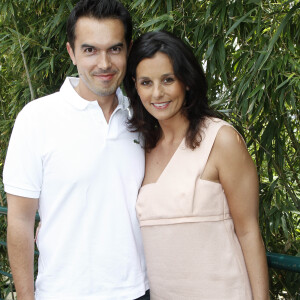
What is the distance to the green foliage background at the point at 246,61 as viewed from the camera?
227 centimetres

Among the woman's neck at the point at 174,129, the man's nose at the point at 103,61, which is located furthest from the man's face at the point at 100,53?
the woman's neck at the point at 174,129

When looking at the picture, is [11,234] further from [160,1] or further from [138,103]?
[160,1]

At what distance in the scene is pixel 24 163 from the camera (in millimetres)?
1798

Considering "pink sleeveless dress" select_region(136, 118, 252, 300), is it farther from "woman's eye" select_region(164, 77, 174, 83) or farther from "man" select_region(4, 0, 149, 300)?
"woman's eye" select_region(164, 77, 174, 83)

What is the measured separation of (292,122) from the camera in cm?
271

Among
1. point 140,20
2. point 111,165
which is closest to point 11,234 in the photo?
point 111,165

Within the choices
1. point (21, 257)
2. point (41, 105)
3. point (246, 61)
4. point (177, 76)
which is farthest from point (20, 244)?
point (246, 61)

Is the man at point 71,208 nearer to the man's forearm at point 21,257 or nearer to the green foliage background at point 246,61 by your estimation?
the man's forearm at point 21,257

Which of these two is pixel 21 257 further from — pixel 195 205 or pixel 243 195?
pixel 243 195

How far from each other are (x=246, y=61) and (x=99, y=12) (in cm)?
77

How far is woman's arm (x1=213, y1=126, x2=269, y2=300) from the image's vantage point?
5.82ft

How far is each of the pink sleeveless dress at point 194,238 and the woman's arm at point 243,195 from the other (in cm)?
2

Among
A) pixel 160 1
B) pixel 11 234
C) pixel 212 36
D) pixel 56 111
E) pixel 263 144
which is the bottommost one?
pixel 11 234

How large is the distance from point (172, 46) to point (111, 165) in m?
0.48
